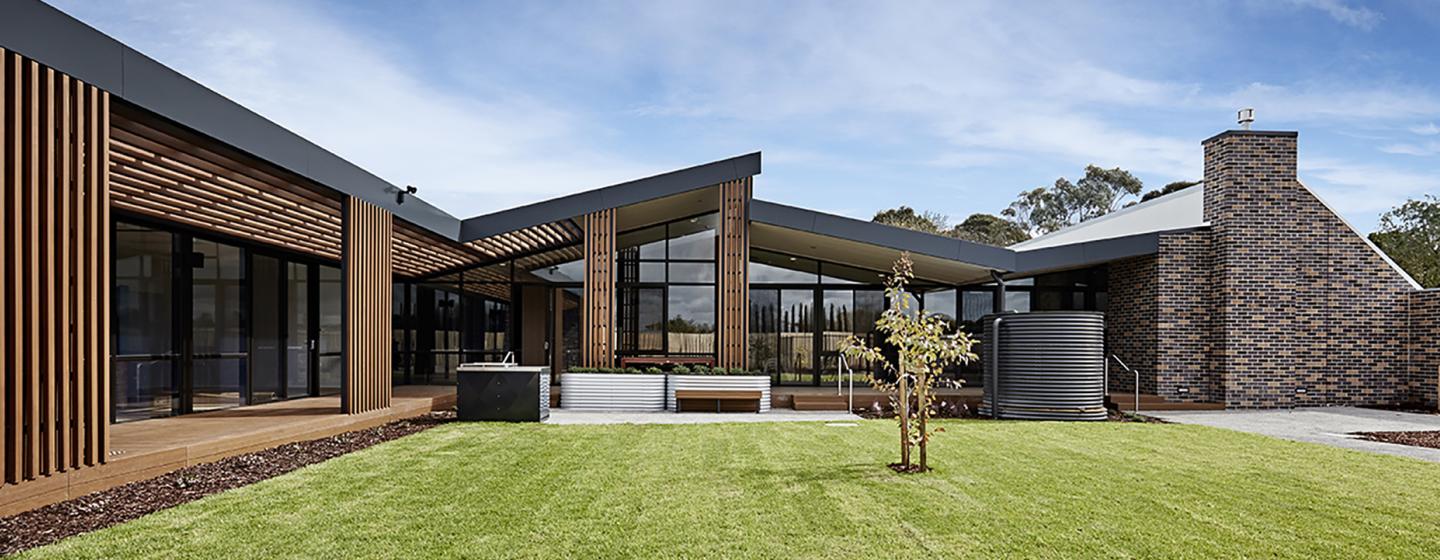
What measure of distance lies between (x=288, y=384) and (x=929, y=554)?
11554mm

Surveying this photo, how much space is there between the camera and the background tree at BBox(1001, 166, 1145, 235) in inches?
1944

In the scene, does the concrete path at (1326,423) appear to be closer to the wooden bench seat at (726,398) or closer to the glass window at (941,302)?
the glass window at (941,302)

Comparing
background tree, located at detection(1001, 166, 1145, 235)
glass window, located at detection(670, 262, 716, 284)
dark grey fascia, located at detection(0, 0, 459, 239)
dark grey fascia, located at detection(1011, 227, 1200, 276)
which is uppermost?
background tree, located at detection(1001, 166, 1145, 235)

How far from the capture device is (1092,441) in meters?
10.6

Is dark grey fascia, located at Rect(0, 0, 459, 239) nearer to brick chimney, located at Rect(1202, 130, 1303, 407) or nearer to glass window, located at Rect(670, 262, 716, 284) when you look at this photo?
glass window, located at Rect(670, 262, 716, 284)

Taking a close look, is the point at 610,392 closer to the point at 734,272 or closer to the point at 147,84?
the point at 734,272

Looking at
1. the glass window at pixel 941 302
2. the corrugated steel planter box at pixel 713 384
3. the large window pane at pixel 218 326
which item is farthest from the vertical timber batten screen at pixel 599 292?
the glass window at pixel 941 302

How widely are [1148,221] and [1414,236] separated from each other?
72.9ft

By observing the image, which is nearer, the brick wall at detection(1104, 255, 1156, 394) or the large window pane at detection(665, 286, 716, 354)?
the brick wall at detection(1104, 255, 1156, 394)

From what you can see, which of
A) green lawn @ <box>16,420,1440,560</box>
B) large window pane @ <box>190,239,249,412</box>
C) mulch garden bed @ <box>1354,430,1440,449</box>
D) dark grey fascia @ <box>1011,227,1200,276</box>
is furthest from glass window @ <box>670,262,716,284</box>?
mulch garden bed @ <box>1354,430,1440,449</box>

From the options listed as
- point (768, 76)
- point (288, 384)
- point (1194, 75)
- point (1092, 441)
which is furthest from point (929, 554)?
point (1194, 75)

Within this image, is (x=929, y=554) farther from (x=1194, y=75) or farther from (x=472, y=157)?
(x=472, y=157)

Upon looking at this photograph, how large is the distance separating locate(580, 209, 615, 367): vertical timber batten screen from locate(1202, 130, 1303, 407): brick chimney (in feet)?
33.3

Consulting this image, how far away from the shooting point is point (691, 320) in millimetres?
16938
